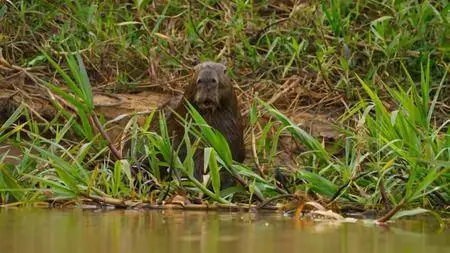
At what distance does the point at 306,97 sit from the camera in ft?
24.6

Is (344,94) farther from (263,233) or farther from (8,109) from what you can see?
(263,233)

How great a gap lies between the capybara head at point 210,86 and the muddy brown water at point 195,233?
3.94 feet

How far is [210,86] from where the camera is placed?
6465mm

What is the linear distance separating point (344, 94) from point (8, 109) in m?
1.91

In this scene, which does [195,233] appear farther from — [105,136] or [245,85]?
[245,85]

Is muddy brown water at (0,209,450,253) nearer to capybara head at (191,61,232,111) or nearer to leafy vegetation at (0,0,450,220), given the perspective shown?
leafy vegetation at (0,0,450,220)

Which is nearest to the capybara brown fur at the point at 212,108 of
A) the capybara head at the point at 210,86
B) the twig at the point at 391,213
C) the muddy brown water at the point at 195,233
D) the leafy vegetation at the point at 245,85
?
the capybara head at the point at 210,86

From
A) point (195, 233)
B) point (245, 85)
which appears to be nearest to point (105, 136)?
point (195, 233)

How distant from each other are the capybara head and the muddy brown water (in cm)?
120

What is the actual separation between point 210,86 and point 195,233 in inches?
80.1

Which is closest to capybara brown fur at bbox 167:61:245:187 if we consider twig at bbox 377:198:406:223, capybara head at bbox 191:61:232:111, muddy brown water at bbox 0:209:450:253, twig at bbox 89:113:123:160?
capybara head at bbox 191:61:232:111

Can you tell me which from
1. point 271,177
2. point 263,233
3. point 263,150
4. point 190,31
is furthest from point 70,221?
point 190,31

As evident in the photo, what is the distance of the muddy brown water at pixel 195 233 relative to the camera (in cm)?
406

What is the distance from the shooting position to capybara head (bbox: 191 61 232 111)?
6453 millimetres
